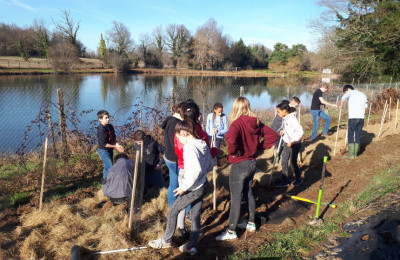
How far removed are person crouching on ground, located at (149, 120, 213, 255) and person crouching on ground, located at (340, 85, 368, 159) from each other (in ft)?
15.3

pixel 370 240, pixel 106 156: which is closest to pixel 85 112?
pixel 106 156

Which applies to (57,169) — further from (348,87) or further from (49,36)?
(49,36)

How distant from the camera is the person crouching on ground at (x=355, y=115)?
605 centimetres

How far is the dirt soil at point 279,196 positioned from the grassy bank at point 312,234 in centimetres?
12

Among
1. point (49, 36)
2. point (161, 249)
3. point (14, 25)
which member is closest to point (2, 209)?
point (161, 249)

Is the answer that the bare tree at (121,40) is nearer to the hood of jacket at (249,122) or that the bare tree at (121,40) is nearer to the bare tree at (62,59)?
the bare tree at (62,59)

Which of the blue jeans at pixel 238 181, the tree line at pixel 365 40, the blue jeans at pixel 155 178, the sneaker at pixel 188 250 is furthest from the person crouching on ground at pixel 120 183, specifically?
the tree line at pixel 365 40

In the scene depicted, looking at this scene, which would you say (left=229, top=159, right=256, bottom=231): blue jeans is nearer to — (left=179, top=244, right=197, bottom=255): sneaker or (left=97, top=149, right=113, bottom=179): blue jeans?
(left=179, top=244, right=197, bottom=255): sneaker

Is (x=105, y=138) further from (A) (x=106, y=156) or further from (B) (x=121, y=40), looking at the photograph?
(B) (x=121, y=40)

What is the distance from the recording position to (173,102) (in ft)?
27.6

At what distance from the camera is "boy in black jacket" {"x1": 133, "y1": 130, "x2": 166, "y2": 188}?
4.61 metres

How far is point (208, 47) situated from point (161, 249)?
56.1 m

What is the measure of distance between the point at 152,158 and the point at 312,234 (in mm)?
2790

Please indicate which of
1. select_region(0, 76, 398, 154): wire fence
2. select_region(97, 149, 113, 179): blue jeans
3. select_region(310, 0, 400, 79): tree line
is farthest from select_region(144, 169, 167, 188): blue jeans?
select_region(310, 0, 400, 79): tree line
